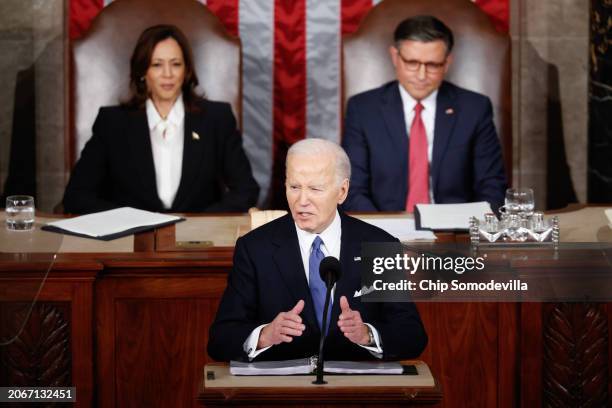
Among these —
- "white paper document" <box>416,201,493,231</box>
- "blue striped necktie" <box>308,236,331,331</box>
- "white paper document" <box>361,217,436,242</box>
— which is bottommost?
"blue striped necktie" <box>308,236,331,331</box>

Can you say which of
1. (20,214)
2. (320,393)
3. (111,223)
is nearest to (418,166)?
(111,223)

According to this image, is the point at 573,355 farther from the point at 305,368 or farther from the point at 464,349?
the point at 305,368

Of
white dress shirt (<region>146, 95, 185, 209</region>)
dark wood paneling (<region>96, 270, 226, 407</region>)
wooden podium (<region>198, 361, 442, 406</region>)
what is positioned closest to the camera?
wooden podium (<region>198, 361, 442, 406</region>)

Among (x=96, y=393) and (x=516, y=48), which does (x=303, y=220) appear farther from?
(x=516, y=48)

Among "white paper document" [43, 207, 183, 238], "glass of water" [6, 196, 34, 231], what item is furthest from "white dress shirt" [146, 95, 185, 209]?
"glass of water" [6, 196, 34, 231]

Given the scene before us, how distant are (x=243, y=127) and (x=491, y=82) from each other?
120 centimetres

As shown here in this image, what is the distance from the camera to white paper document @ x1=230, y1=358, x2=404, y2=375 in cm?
262

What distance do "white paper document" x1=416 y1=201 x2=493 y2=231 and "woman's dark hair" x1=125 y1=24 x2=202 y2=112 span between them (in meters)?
1.34

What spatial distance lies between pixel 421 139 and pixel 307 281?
7.41ft

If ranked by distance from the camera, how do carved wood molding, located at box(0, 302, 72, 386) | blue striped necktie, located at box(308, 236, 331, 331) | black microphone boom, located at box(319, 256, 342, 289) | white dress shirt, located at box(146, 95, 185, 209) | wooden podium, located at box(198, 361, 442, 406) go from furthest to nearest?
1. white dress shirt, located at box(146, 95, 185, 209)
2. carved wood molding, located at box(0, 302, 72, 386)
3. blue striped necktie, located at box(308, 236, 331, 331)
4. black microphone boom, located at box(319, 256, 342, 289)
5. wooden podium, located at box(198, 361, 442, 406)

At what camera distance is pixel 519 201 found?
398cm

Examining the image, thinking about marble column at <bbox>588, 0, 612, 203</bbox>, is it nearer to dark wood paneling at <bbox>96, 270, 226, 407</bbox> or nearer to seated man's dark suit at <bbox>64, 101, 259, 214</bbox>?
seated man's dark suit at <bbox>64, 101, 259, 214</bbox>

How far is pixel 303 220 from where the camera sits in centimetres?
292

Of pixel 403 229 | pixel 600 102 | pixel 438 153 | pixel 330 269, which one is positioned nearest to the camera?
pixel 330 269
